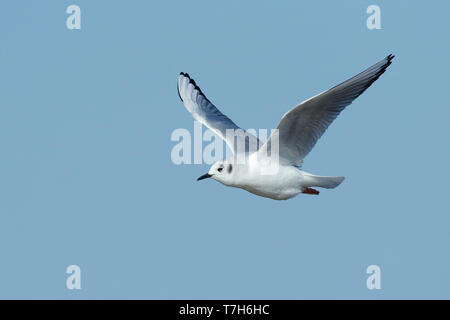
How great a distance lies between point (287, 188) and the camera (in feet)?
22.5

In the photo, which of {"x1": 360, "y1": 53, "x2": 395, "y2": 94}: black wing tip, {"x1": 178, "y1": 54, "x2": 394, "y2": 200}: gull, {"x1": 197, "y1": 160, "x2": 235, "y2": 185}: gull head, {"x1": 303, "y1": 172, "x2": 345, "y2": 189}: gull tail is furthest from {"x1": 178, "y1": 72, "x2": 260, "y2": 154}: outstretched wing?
{"x1": 360, "y1": 53, "x2": 395, "y2": 94}: black wing tip

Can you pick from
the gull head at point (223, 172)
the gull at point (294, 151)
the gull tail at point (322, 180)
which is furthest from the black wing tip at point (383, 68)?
the gull head at point (223, 172)

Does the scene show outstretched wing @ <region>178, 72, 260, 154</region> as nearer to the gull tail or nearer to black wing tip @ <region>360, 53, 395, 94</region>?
the gull tail

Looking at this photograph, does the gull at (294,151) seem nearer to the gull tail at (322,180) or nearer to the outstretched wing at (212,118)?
the gull tail at (322,180)

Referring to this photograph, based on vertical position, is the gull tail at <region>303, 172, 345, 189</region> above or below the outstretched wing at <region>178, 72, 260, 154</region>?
below

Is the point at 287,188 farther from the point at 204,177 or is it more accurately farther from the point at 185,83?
the point at 185,83

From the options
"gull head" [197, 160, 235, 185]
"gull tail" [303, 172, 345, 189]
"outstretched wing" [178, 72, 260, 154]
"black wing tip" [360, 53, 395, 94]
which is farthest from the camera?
"outstretched wing" [178, 72, 260, 154]

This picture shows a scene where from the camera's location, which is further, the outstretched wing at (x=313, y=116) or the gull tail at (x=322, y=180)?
the gull tail at (x=322, y=180)

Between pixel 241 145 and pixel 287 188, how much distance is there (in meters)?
0.80

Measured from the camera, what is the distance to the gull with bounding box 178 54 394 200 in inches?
252

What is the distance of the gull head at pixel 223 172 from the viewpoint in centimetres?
673

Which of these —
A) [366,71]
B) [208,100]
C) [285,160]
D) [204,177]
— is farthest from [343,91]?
[208,100]

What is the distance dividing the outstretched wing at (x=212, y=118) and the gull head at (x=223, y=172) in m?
0.53

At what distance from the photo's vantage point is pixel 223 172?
675cm
